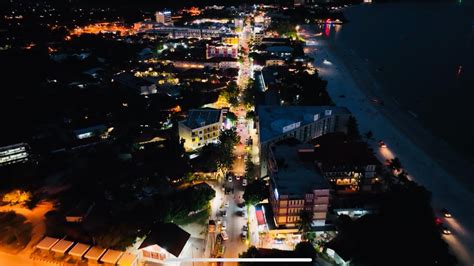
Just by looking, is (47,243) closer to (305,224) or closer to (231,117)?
(305,224)

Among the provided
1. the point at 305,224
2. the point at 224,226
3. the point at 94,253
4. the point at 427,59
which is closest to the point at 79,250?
the point at 94,253

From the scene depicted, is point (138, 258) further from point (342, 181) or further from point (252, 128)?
point (252, 128)

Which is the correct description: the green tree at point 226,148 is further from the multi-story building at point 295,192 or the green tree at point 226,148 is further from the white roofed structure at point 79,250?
the white roofed structure at point 79,250

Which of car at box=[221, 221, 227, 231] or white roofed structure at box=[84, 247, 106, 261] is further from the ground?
white roofed structure at box=[84, 247, 106, 261]

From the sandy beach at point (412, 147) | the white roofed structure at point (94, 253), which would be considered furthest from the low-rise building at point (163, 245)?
the sandy beach at point (412, 147)

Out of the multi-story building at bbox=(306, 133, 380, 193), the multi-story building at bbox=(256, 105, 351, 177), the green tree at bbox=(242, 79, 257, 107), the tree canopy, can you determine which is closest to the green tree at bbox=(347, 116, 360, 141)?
the multi-story building at bbox=(256, 105, 351, 177)

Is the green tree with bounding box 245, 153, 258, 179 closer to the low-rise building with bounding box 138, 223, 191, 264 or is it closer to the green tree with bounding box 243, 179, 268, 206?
the green tree with bounding box 243, 179, 268, 206
